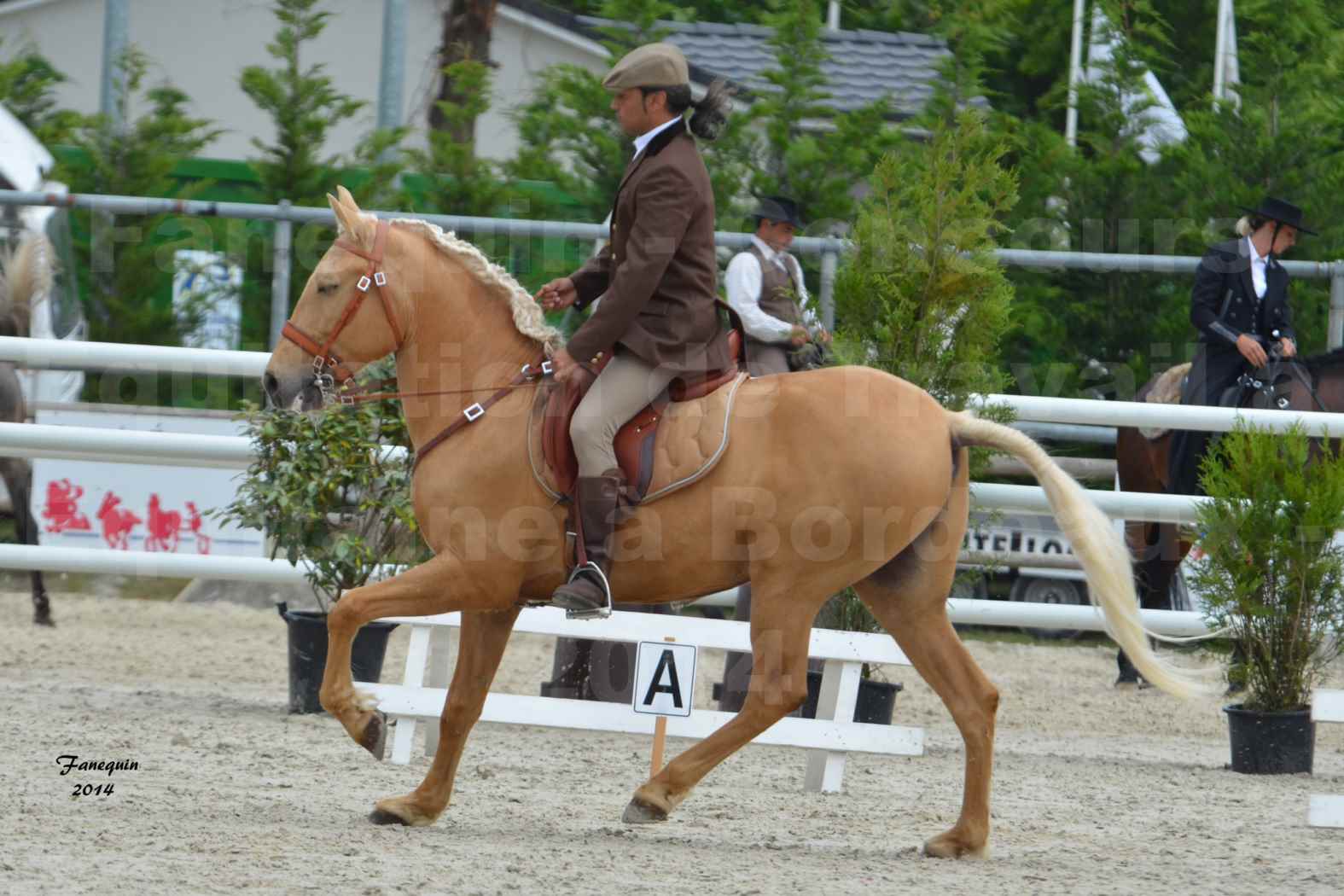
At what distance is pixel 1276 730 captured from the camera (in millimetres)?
7324

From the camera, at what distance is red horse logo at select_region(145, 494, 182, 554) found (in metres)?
10.8

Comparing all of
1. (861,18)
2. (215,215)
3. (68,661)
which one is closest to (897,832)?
(68,661)

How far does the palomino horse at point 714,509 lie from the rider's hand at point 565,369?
16 centimetres

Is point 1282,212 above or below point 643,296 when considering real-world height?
above

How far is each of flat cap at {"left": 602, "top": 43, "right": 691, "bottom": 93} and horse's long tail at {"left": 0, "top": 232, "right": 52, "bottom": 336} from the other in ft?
20.3

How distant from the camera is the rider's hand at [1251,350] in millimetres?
9289

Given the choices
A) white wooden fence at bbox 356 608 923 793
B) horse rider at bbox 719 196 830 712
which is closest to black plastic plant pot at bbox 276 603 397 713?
white wooden fence at bbox 356 608 923 793

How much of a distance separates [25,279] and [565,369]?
20.6 feet

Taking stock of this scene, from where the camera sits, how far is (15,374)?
10.4 meters

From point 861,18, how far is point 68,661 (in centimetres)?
1249

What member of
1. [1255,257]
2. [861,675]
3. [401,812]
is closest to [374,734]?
[401,812]

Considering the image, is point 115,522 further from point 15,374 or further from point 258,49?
point 258,49

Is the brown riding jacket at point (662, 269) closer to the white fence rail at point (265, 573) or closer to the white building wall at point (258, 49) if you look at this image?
the white fence rail at point (265, 573)

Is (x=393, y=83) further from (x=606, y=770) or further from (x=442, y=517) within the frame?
(x=442, y=517)
